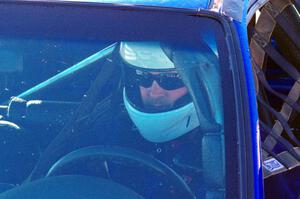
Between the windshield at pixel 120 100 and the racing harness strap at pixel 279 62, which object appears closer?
the windshield at pixel 120 100

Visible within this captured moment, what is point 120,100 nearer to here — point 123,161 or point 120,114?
point 120,114

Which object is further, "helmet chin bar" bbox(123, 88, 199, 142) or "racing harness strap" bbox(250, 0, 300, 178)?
"racing harness strap" bbox(250, 0, 300, 178)

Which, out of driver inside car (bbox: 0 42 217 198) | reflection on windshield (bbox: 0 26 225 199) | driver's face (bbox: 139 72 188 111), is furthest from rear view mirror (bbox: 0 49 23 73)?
driver's face (bbox: 139 72 188 111)

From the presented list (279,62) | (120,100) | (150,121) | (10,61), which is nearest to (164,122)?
(150,121)

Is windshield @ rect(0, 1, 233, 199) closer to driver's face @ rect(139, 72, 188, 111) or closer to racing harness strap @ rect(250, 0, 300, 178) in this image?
driver's face @ rect(139, 72, 188, 111)

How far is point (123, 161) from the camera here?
5.81 ft

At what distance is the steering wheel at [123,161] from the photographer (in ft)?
5.73

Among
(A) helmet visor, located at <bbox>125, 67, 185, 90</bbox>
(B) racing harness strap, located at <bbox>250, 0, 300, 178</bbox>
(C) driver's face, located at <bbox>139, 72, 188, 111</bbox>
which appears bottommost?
(B) racing harness strap, located at <bbox>250, 0, 300, 178</bbox>

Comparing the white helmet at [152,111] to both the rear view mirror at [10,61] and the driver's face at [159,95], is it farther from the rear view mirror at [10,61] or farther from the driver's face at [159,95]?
the rear view mirror at [10,61]

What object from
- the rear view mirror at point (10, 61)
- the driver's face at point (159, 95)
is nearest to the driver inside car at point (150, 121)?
the driver's face at point (159, 95)

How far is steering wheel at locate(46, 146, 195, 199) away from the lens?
1746mm

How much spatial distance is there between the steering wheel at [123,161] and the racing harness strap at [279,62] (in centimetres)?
99

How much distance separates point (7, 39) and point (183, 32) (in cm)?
56

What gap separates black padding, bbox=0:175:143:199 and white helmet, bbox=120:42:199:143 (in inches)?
7.1
